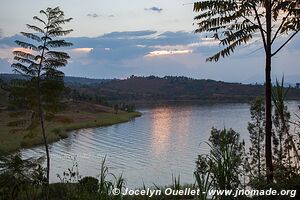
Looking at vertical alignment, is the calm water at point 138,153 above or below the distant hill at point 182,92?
below

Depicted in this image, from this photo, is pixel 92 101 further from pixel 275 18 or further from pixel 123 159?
pixel 275 18

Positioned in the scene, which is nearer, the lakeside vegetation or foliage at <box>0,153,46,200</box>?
the lakeside vegetation

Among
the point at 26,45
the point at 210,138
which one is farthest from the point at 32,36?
the point at 210,138

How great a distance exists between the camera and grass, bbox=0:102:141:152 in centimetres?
1944

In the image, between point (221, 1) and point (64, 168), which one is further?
point (64, 168)

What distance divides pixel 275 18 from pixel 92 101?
318 feet

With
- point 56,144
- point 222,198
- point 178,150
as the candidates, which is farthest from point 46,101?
point 56,144

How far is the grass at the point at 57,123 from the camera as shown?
1944 centimetres

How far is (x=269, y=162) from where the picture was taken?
8.63 meters

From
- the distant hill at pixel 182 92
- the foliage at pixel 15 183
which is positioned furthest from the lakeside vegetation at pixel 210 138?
the distant hill at pixel 182 92

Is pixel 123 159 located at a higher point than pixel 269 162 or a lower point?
lower

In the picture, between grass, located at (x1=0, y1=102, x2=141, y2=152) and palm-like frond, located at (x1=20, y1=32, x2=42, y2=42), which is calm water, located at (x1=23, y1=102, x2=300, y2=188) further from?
palm-like frond, located at (x1=20, y1=32, x2=42, y2=42)

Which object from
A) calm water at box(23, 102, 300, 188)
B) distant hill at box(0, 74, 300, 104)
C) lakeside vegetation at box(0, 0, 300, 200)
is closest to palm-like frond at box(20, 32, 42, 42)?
lakeside vegetation at box(0, 0, 300, 200)

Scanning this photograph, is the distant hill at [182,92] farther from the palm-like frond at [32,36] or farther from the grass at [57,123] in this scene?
the palm-like frond at [32,36]
